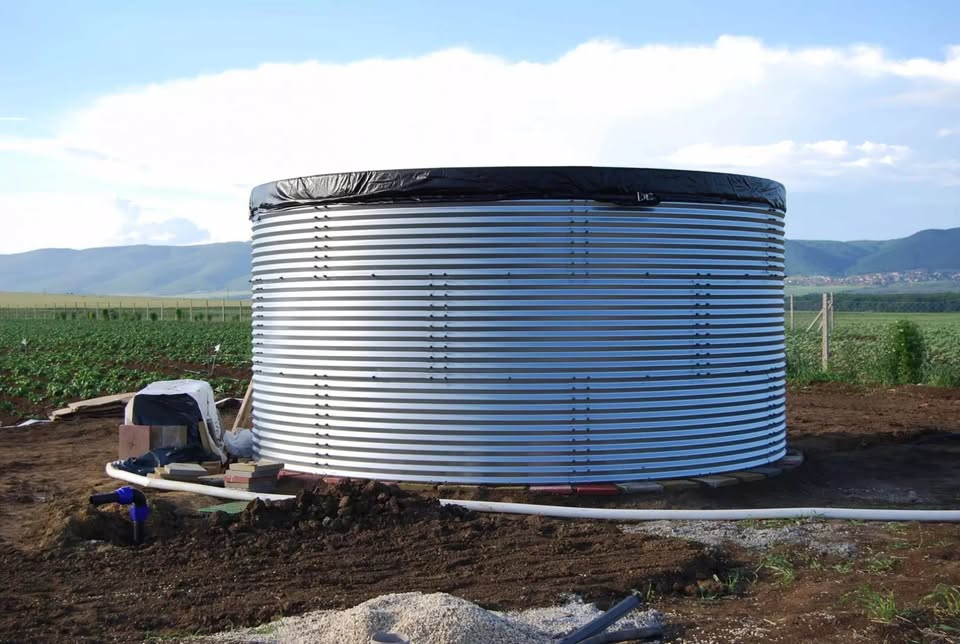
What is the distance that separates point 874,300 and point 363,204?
329ft

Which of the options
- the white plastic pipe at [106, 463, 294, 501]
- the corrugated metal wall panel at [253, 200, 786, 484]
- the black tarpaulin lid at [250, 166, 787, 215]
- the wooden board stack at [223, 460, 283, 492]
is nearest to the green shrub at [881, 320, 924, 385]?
the corrugated metal wall panel at [253, 200, 786, 484]

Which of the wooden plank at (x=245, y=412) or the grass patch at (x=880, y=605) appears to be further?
the wooden plank at (x=245, y=412)

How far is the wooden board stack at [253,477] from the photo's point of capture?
9.42 meters

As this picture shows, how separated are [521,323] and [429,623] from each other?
14.3 ft

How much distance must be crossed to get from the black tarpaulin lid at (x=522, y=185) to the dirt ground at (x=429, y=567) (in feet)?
8.77

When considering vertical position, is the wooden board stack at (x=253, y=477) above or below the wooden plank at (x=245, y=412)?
below

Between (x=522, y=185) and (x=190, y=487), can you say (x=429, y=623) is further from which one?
(x=190, y=487)

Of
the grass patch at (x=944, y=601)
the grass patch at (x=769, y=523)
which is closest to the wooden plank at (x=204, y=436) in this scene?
the grass patch at (x=769, y=523)

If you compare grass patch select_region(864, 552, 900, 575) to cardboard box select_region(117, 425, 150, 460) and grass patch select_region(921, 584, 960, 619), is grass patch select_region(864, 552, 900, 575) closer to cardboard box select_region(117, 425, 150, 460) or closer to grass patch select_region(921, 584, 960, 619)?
grass patch select_region(921, 584, 960, 619)

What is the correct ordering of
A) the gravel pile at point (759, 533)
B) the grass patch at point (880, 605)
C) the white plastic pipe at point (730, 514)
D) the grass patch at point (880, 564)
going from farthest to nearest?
the white plastic pipe at point (730, 514), the gravel pile at point (759, 533), the grass patch at point (880, 564), the grass patch at point (880, 605)

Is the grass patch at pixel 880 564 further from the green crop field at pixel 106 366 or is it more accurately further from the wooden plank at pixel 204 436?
the green crop field at pixel 106 366

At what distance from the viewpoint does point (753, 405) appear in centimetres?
1021

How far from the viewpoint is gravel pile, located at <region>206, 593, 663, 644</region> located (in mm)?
5012

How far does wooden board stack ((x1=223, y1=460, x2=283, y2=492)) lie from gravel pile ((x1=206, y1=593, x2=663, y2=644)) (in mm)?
3784
